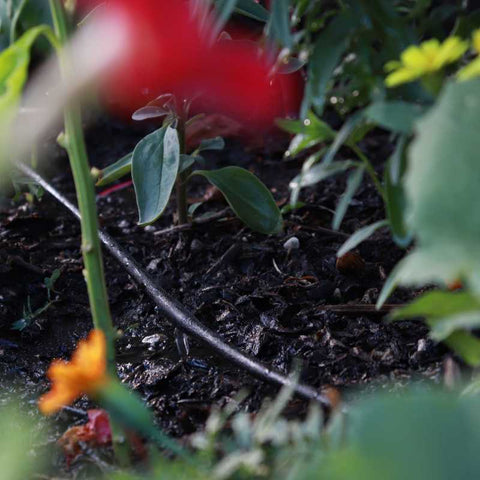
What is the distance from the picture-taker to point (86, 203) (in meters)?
0.87

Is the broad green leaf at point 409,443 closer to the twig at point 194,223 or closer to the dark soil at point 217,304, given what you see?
the dark soil at point 217,304

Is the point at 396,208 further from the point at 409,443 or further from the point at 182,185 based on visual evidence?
the point at 182,185

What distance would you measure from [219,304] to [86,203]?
26.7 inches

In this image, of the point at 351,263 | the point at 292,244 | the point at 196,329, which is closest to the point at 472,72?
the point at 196,329

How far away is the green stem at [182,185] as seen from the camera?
63.8 inches

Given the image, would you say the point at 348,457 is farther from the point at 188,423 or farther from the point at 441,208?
the point at 188,423

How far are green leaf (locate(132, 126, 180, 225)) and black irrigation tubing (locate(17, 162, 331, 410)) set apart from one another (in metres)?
0.16

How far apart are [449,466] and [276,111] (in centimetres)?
183

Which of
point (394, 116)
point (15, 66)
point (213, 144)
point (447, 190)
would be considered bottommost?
point (447, 190)

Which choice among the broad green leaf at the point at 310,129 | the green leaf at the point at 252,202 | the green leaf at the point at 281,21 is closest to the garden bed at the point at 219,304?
the green leaf at the point at 252,202

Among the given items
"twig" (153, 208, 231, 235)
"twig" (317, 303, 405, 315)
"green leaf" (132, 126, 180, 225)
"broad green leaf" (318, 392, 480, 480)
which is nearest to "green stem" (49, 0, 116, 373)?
"broad green leaf" (318, 392, 480, 480)

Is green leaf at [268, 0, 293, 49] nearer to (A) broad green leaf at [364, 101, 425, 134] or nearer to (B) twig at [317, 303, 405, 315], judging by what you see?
(A) broad green leaf at [364, 101, 425, 134]

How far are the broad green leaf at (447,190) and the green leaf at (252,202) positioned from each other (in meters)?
0.77

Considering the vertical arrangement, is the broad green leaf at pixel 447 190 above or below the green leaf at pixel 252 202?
below
